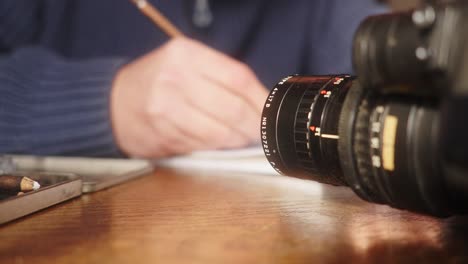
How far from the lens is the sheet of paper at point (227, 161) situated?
1.65 ft

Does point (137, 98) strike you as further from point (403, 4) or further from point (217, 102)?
point (403, 4)

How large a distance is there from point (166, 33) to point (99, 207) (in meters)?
0.38

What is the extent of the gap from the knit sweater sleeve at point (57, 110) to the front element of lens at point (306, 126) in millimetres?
240

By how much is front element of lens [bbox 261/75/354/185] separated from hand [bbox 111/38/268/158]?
0.53 feet

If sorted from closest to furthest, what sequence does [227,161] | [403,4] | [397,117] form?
[397,117] < [227,161] < [403,4]

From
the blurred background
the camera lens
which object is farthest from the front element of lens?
the blurred background

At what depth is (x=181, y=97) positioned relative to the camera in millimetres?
536

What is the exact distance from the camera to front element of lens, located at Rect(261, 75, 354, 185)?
34 cm

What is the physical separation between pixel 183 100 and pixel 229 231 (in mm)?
253

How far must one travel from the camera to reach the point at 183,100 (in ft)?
1.76

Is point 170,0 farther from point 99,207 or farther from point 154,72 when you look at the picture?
point 99,207

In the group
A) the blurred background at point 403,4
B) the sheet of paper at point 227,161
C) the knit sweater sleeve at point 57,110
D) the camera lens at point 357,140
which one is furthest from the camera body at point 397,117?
the blurred background at point 403,4

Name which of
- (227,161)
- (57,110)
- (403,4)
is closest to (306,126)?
(227,161)

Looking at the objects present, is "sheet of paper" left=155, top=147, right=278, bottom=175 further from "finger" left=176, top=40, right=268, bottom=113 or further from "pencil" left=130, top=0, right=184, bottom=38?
"pencil" left=130, top=0, right=184, bottom=38
